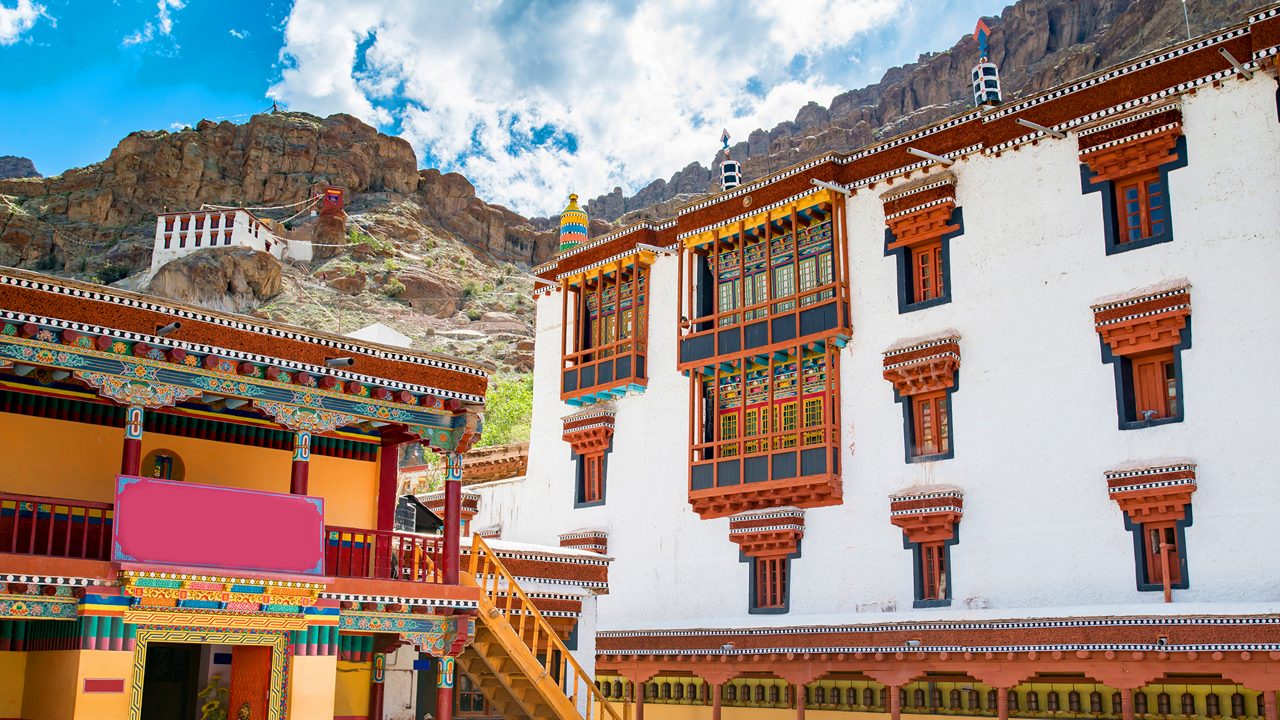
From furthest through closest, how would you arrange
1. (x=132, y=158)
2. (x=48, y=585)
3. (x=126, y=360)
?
(x=132, y=158) → (x=126, y=360) → (x=48, y=585)

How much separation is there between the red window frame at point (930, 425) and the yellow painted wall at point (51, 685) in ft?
44.4

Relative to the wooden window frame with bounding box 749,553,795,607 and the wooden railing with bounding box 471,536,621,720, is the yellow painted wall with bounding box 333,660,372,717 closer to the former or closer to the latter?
the wooden railing with bounding box 471,536,621,720

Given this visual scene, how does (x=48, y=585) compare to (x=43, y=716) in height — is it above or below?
above

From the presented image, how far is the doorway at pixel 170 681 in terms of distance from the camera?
15367mm

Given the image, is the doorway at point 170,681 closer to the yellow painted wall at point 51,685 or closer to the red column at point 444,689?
the yellow painted wall at point 51,685

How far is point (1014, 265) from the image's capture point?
19688 mm

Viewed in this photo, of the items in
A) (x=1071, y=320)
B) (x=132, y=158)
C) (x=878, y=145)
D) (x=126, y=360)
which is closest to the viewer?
(x=126, y=360)

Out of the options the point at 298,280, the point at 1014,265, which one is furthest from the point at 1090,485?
the point at 298,280

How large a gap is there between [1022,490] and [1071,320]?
9.23 ft

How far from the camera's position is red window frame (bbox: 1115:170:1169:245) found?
1825 cm

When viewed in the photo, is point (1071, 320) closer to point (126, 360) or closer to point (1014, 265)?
point (1014, 265)

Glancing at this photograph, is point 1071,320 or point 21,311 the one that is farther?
point 1071,320

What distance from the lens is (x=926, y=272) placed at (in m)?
21.2

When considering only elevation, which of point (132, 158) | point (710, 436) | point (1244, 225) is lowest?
point (710, 436)
